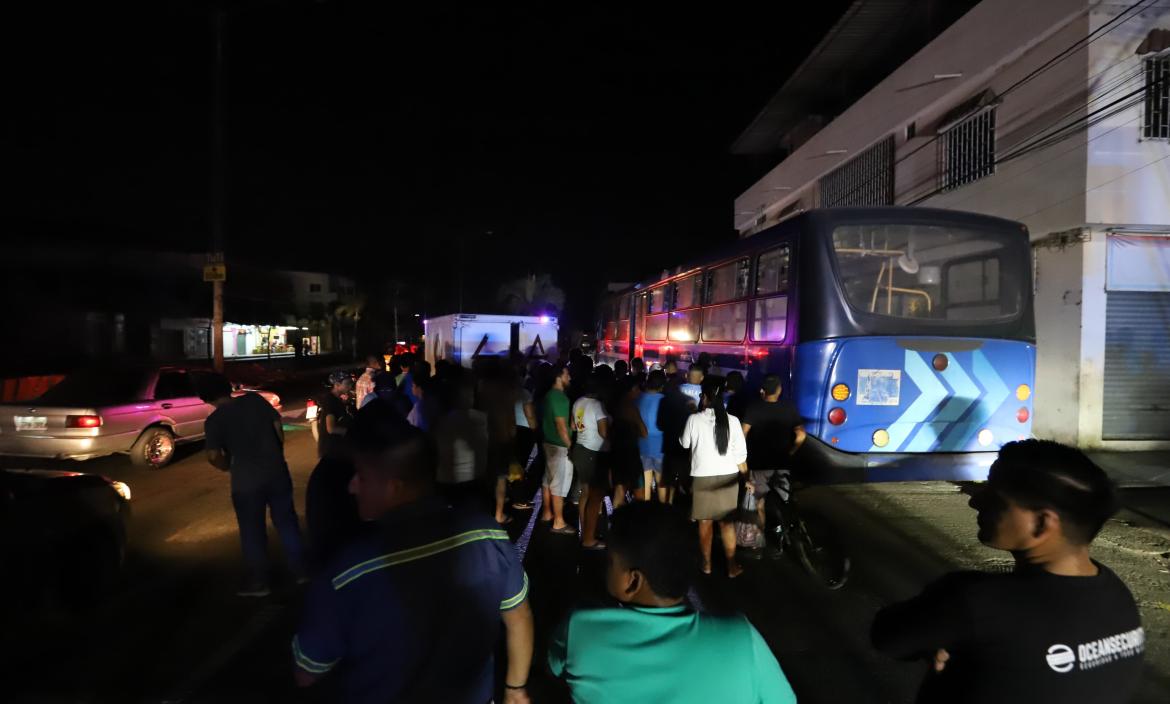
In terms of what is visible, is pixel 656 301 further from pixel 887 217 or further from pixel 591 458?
pixel 591 458

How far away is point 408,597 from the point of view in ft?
6.38

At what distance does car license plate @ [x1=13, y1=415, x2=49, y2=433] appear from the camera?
897cm

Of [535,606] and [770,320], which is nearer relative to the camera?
[535,606]

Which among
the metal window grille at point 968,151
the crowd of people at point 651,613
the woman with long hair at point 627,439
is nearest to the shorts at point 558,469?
the woman with long hair at point 627,439

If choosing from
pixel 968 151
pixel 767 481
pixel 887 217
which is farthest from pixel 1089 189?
pixel 767 481

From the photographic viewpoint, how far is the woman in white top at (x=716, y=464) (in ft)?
17.7

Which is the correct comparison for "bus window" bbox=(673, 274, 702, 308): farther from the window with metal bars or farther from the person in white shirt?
the window with metal bars

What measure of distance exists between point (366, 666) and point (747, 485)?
4.33 m

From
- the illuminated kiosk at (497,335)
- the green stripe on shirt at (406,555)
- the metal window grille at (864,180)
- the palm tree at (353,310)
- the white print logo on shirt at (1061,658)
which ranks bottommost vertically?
the white print logo on shirt at (1061,658)

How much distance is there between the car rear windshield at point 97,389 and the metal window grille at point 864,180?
621 inches

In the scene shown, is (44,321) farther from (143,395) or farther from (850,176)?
(850,176)

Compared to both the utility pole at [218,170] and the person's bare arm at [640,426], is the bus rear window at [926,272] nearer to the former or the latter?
the person's bare arm at [640,426]

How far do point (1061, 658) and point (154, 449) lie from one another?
11498 millimetres

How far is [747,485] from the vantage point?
5.73m
